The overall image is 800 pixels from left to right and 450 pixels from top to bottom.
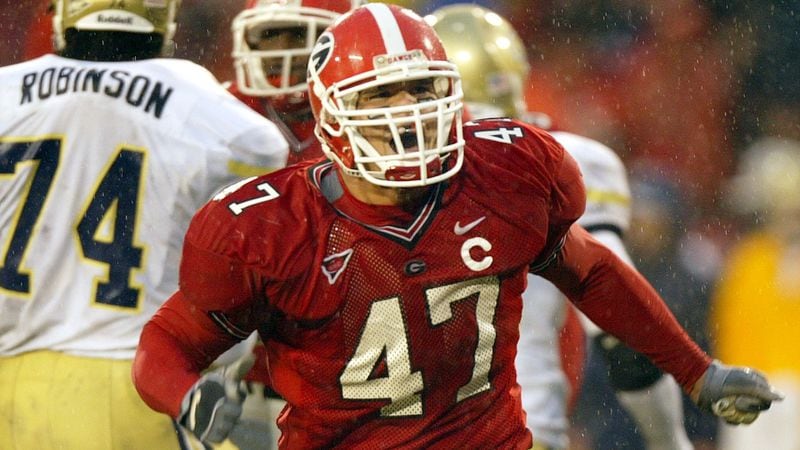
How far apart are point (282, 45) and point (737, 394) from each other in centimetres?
178

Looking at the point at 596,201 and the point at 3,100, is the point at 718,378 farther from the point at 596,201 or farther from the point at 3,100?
the point at 3,100

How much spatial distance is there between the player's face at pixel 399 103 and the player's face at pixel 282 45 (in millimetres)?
1372

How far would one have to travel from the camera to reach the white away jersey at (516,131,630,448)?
428 centimetres

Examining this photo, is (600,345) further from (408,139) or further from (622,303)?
(408,139)

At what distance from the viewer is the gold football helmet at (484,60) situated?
466cm

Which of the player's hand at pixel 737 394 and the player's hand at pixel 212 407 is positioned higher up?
the player's hand at pixel 212 407

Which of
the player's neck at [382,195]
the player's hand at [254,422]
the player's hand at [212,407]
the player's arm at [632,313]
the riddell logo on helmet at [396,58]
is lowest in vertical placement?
the player's hand at [254,422]

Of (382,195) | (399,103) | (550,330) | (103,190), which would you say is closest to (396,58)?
(399,103)

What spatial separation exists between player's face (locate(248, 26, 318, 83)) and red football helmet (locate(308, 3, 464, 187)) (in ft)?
4.09

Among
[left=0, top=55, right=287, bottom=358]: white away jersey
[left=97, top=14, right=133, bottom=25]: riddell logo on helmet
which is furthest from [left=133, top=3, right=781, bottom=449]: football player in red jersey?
[left=97, top=14, right=133, bottom=25]: riddell logo on helmet

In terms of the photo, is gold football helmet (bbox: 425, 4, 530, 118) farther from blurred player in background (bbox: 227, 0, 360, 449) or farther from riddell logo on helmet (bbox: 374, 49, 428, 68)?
riddell logo on helmet (bbox: 374, 49, 428, 68)

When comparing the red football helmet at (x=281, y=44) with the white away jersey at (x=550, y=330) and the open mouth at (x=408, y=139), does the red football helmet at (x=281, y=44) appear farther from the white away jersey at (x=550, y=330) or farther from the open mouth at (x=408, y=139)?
the open mouth at (x=408, y=139)

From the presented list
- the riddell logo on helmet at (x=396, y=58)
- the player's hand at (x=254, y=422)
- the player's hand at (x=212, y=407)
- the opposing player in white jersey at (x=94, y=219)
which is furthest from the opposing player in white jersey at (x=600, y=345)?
the player's hand at (x=212, y=407)

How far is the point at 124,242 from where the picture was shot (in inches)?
141
